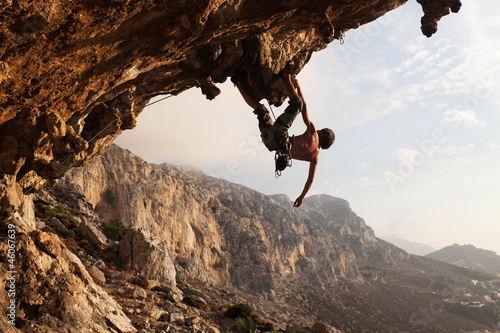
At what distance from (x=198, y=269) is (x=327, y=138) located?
37537 millimetres

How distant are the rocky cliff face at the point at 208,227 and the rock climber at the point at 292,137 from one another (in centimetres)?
2025

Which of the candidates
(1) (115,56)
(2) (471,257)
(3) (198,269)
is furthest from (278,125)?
(2) (471,257)

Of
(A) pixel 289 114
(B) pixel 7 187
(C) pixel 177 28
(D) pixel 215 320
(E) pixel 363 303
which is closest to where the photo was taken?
(C) pixel 177 28

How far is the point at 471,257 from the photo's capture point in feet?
457

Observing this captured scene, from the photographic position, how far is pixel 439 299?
200 ft

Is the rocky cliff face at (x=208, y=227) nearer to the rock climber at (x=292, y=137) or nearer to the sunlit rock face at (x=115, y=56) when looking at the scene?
the sunlit rock face at (x=115, y=56)

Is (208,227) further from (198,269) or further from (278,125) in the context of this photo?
Result: (278,125)

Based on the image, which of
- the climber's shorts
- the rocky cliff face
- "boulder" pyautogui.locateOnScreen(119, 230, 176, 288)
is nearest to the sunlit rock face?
the climber's shorts

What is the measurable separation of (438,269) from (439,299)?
36597mm

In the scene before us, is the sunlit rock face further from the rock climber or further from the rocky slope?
the rocky slope

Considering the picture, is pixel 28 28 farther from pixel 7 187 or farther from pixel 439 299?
pixel 439 299

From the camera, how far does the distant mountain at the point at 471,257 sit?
4860 inches

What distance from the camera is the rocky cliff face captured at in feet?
121

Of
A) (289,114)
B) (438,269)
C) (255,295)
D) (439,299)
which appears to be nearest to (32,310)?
(289,114)
